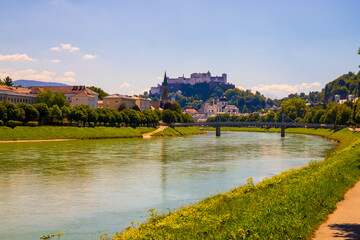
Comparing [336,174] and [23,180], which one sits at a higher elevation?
[336,174]

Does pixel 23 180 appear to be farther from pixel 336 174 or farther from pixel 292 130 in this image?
pixel 292 130

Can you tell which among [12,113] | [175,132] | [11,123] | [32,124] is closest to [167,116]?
[175,132]

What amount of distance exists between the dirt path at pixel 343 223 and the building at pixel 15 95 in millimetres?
145297

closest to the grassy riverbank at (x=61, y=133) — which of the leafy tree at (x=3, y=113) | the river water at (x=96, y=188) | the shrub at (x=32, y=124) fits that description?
the shrub at (x=32, y=124)

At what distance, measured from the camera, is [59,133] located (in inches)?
4085

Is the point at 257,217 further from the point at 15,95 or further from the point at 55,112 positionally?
the point at 15,95

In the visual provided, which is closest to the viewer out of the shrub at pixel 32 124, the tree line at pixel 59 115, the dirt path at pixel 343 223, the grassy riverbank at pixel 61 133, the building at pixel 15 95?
the dirt path at pixel 343 223

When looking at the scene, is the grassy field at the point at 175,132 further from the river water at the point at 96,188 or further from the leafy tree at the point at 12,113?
the river water at the point at 96,188

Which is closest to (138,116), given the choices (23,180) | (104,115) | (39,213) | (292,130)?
(104,115)

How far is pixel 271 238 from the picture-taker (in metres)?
13.2

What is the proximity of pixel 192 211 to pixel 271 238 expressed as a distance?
729 cm

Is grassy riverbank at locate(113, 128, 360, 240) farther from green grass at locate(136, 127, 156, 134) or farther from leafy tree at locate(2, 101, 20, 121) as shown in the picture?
green grass at locate(136, 127, 156, 134)

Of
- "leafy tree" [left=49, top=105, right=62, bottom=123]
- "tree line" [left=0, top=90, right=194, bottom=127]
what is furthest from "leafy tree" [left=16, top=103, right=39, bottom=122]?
"leafy tree" [left=49, top=105, right=62, bottom=123]

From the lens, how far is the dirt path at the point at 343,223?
1391 centimetres
